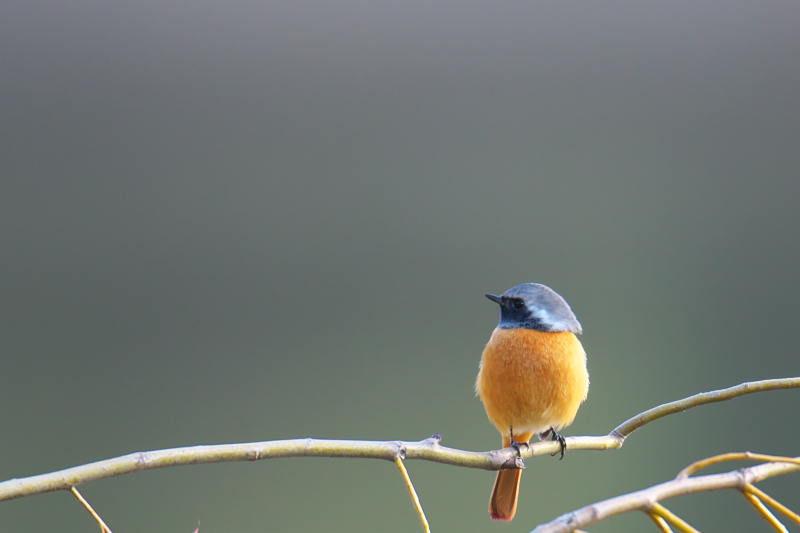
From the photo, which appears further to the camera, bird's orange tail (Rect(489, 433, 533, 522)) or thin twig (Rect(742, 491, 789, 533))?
bird's orange tail (Rect(489, 433, 533, 522))

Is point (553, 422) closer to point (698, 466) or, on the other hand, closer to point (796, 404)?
point (698, 466)

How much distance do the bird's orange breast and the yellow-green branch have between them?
0.38 metres

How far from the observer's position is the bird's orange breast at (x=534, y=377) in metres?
1.07

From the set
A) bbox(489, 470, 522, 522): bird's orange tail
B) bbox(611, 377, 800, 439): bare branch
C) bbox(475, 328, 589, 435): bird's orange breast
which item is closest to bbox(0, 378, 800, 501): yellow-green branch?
bbox(611, 377, 800, 439): bare branch

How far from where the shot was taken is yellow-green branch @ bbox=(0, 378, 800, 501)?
495mm

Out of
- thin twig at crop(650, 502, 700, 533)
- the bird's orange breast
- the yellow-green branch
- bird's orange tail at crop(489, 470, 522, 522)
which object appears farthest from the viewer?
bird's orange tail at crop(489, 470, 522, 522)

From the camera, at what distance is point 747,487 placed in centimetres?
41

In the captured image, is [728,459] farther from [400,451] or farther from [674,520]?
[400,451]

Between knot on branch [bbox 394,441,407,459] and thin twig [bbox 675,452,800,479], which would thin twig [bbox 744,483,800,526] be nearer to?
thin twig [bbox 675,452,800,479]

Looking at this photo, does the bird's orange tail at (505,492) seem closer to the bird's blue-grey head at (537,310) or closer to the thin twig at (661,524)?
the bird's blue-grey head at (537,310)

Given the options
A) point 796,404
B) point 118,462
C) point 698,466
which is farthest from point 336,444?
point 796,404

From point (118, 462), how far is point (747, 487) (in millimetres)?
496

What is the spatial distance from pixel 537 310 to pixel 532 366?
0.38ft

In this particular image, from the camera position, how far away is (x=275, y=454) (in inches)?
21.8
